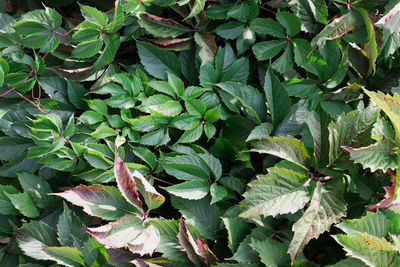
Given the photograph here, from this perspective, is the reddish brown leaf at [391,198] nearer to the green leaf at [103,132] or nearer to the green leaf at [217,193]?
the green leaf at [217,193]

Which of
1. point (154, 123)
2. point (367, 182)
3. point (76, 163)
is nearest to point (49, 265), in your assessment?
point (76, 163)

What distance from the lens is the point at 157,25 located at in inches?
39.2

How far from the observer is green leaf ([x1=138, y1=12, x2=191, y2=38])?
986 millimetres

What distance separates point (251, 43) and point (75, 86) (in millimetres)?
450

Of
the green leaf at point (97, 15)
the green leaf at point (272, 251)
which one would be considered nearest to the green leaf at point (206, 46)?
the green leaf at point (97, 15)

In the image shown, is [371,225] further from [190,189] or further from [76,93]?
[76,93]

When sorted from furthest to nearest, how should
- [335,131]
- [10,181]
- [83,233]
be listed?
[10,181]
[83,233]
[335,131]

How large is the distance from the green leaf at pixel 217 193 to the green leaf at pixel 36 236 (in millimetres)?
387

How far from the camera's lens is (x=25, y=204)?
976mm

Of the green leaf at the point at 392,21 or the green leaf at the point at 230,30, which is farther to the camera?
the green leaf at the point at 230,30

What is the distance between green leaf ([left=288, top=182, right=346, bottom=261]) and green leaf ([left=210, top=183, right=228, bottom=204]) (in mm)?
172

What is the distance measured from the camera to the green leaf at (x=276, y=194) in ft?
2.51

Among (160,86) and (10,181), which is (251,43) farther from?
(10,181)

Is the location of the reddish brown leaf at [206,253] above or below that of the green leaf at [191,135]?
below
